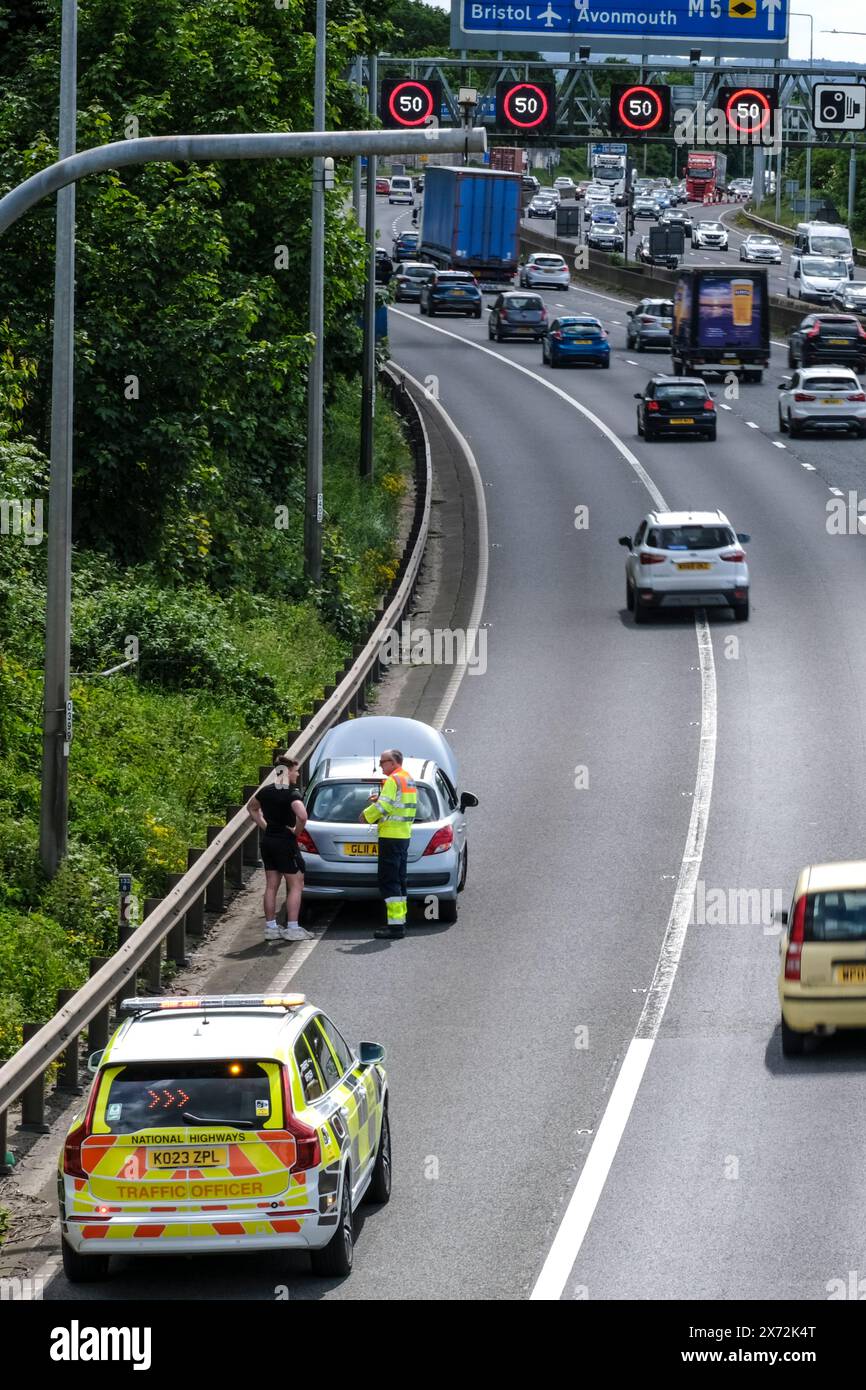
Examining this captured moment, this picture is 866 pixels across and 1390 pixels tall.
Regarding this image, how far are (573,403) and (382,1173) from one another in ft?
161

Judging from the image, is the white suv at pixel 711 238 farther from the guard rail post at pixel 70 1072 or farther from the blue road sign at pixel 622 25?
the guard rail post at pixel 70 1072

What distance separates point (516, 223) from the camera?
8175 cm

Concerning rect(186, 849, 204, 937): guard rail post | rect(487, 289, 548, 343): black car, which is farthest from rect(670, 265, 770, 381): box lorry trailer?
rect(186, 849, 204, 937): guard rail post

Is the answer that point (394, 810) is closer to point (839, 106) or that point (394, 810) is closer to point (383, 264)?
point (839, 106)

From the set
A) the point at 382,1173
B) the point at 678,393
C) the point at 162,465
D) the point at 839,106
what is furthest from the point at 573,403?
the point at 382,1173

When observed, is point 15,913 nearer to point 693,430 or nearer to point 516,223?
point 693,430

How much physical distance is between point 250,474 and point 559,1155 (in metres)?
25.1

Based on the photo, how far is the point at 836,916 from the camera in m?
16.8

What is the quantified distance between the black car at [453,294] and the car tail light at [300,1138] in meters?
71.6

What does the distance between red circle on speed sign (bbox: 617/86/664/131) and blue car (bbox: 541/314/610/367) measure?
13.9 m

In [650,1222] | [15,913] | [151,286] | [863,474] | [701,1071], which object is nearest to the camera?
[650,1222]

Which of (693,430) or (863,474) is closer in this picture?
(863,474)

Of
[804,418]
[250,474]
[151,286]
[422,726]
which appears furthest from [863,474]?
[422,726]

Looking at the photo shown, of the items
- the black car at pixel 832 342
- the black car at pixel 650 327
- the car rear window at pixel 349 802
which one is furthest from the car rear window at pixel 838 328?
the car rear window at pixel 349 802
